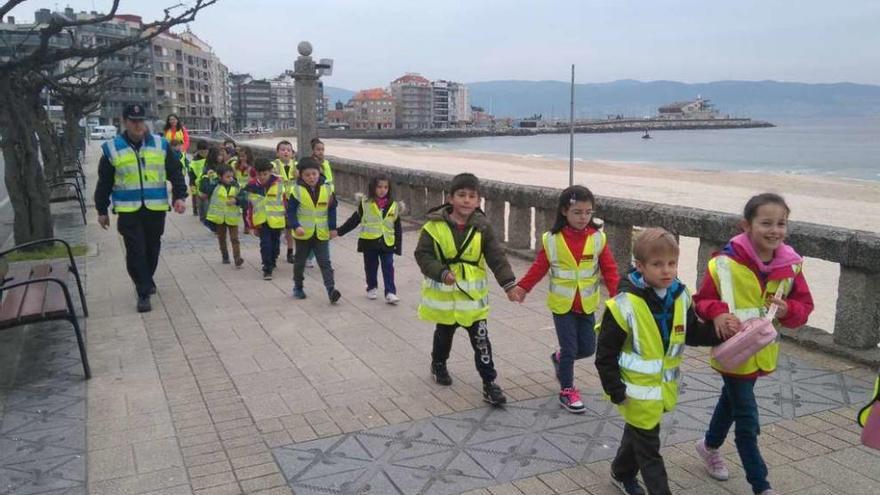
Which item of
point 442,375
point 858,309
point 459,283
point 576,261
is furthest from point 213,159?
point 858,309

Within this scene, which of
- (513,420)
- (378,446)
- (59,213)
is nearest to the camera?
(378,446)

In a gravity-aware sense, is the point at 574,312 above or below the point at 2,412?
above

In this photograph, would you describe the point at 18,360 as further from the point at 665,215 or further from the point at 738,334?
the point at 665,215

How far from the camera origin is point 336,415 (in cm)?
471

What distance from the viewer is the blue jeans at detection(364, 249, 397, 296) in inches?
302

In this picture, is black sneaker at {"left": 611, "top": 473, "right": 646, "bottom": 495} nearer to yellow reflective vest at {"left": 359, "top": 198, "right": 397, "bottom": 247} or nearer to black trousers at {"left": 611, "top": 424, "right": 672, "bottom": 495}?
black trousers at {"left": 611, "top": 424, "right": 672, "bottom": 495}

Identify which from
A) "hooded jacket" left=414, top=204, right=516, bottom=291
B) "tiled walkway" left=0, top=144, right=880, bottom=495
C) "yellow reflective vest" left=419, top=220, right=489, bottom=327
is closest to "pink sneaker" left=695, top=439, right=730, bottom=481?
"tiled walkway" left=0, top=144, right=880, bottom=495

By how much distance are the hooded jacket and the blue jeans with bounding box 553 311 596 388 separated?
44cm

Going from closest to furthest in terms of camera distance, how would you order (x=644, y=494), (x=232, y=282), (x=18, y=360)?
(x=644, y=494) → (x=18, y=360) → (x=232, y=282)

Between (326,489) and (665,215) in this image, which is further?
(665,215)

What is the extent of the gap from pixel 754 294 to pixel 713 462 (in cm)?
96

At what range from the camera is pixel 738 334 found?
3.31 meters

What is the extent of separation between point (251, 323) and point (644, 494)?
14.1 ft

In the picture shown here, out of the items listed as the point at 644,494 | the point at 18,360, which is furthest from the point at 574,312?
the point at 18,360
